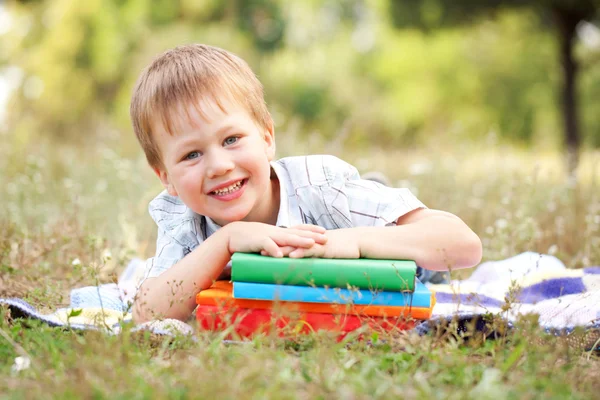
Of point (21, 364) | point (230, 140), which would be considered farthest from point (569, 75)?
point (21, 364)

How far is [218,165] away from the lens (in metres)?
2.33

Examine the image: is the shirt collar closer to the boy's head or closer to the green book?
the boy's head

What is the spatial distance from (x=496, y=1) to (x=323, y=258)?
955 centimetres

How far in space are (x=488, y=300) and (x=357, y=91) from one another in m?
16.6

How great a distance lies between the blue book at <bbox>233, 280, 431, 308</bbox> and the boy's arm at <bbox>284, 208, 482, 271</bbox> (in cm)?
13

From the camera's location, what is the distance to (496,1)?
10.6 metres

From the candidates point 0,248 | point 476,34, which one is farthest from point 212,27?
point 0,248

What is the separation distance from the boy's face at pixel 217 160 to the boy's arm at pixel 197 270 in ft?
0.39

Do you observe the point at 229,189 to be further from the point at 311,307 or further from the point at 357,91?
the point at 357,91

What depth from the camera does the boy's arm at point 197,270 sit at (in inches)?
90.2

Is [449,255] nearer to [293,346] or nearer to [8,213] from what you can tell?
[293,346]

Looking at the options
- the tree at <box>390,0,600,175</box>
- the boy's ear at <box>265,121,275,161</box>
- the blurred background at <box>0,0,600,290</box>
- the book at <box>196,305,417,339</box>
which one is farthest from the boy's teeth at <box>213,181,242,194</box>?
the tree at <box>390,0,600,175</box>

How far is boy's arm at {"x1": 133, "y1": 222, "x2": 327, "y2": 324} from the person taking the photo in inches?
90.2

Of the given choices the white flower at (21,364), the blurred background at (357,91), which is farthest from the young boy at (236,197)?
the blurred background at (357,91)
